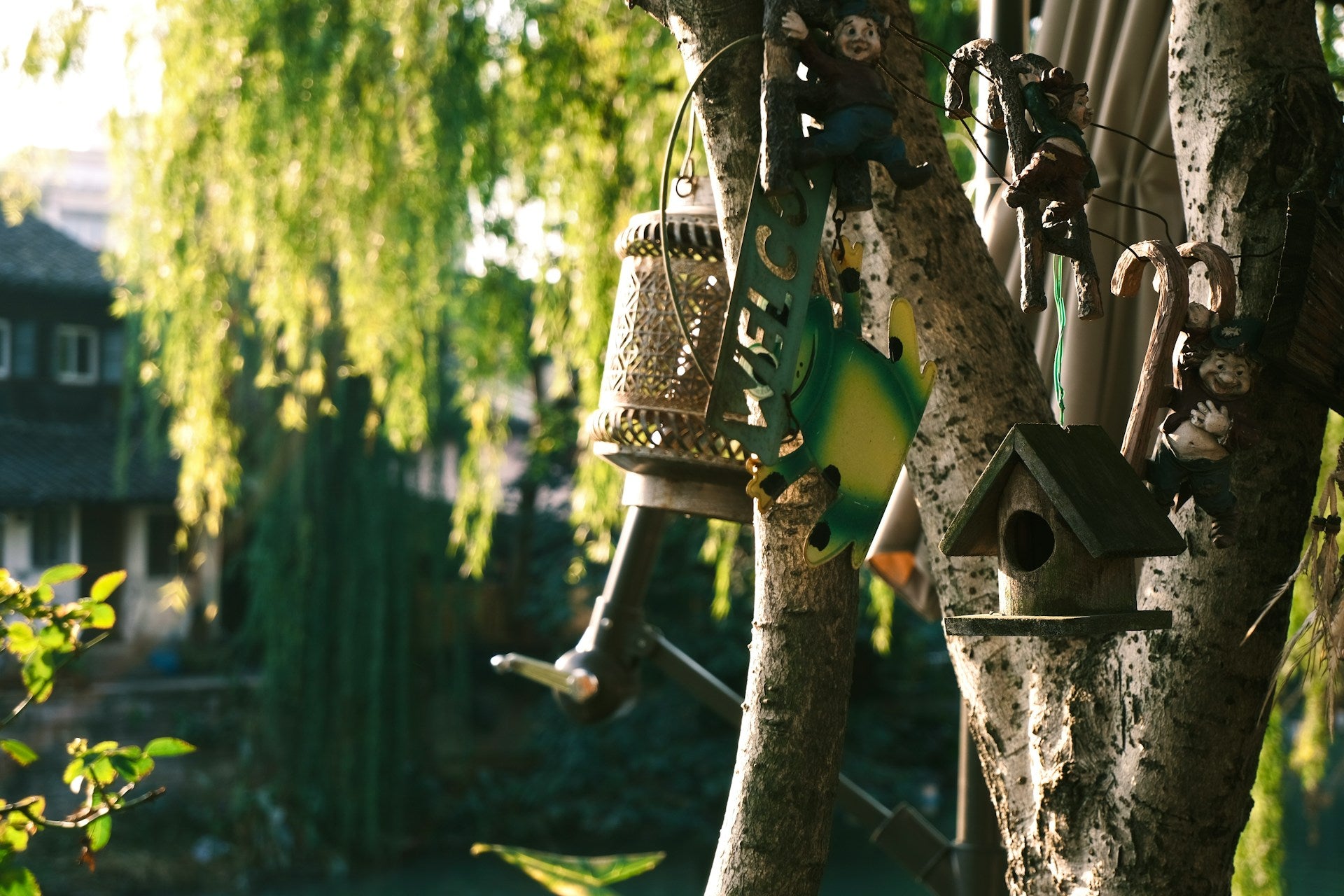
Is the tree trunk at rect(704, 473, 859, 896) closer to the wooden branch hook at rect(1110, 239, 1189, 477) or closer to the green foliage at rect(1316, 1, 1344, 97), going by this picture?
the wooden branch hook at rect(1110, 239, 1189, 477)

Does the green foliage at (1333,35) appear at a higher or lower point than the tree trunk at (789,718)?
higher

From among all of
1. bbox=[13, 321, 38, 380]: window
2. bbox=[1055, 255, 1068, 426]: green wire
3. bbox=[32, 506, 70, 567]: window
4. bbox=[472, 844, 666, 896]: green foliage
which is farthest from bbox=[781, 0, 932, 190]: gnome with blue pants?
bbox=[13, 321, 38, 380]: window

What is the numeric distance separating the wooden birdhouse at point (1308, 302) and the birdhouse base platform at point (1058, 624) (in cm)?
22

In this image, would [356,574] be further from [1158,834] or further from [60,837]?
[1158,834]

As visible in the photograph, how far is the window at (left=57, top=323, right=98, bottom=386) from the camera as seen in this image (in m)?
11.7

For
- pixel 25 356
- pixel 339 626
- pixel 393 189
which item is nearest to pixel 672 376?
pixel 393 189

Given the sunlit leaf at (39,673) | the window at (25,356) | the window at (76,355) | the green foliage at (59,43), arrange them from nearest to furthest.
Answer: the sunlit leaf at (39,673)
the green foliage at (59,43)
the window at (25,356)
the window at (76,355)

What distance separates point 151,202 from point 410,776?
6.13 m

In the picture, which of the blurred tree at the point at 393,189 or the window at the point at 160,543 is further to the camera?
the window at the point at 160,543

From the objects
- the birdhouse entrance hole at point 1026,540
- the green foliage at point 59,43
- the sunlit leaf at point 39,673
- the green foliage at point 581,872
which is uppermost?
the green foliage at point 59,43

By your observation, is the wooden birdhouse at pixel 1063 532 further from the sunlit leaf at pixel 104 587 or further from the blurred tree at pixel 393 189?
the blurred tree at pixel 393 189

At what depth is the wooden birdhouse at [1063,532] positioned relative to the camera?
0.89m

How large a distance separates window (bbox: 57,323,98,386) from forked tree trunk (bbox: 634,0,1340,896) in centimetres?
1187

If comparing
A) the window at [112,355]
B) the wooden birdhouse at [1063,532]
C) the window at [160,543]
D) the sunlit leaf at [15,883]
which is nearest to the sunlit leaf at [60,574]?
the sunlit leaf at [15,883]
